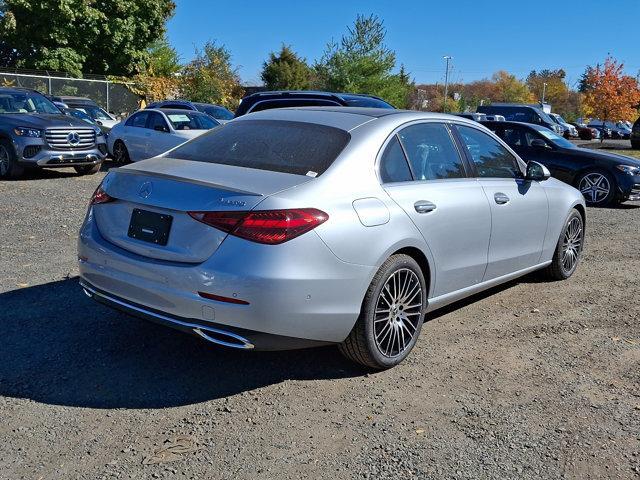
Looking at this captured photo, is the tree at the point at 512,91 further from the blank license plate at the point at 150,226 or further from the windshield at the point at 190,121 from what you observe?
the blank license plate at the point at 150,226

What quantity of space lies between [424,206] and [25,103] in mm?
11740

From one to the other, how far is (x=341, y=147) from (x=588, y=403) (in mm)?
2135

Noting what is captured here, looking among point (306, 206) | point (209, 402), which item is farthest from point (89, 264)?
point (306, 206)

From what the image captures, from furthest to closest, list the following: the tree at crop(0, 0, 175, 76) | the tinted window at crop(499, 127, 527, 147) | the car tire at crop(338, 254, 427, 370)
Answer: the tree at crop(0, 0, 175, 76) → the tinted window at crop(499, 127, 527, 147) → the car tire at crop(338, 254, 427, 370)

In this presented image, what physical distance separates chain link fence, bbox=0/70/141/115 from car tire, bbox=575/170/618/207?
83.6ft

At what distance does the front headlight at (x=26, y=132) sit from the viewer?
1257 centimetres

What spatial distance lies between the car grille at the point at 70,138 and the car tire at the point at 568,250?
389 inches

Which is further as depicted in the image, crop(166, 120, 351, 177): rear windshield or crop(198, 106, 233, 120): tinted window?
crop(198, 106, 233, 120): tinted window

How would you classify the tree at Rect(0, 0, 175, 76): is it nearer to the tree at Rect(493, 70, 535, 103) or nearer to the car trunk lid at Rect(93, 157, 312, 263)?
the car trunk lid at Rect(93, 157, 312, 263)

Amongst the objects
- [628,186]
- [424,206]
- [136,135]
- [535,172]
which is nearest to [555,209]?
[535,172]

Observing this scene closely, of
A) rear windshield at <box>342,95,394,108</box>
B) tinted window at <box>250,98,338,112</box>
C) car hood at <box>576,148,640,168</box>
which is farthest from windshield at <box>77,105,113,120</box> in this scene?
car hood at <box>576,148,640,168</box>

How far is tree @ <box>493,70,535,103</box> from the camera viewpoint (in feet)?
275

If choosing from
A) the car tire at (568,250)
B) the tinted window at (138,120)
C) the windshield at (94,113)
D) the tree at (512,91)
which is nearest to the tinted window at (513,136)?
the car tire at (568,250)

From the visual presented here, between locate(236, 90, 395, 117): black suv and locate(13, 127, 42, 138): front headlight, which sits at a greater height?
locate(236, 90, 395, 117): black suv
